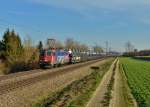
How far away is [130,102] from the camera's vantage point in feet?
54.0

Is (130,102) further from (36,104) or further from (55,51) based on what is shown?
(55,51)

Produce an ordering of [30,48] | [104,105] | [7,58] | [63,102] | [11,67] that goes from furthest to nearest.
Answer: [30,48] < [7,58] < [11,67] < [63,102] < [104,105]

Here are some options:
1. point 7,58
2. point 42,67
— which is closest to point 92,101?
point 42,67

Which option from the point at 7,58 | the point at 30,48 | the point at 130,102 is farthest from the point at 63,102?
the point at 30,48

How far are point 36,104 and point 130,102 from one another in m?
4.32

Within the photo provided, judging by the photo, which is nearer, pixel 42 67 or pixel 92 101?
pixel 92 101

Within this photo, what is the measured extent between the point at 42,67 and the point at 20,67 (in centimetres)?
340

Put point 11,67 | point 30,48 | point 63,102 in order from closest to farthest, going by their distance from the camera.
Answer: point 63,102 < point 11,67 < point 30,48

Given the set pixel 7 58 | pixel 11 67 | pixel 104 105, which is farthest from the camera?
pixel 7 58

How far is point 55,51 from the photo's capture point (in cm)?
5103

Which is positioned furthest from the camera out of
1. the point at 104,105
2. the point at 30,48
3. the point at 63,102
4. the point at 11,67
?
the point at 30,48

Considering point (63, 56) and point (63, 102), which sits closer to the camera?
point (63, 102)

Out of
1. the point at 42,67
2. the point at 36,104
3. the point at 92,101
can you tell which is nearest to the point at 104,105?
the point at 92,101

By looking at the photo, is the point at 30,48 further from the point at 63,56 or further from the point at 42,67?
the point at 42,67
